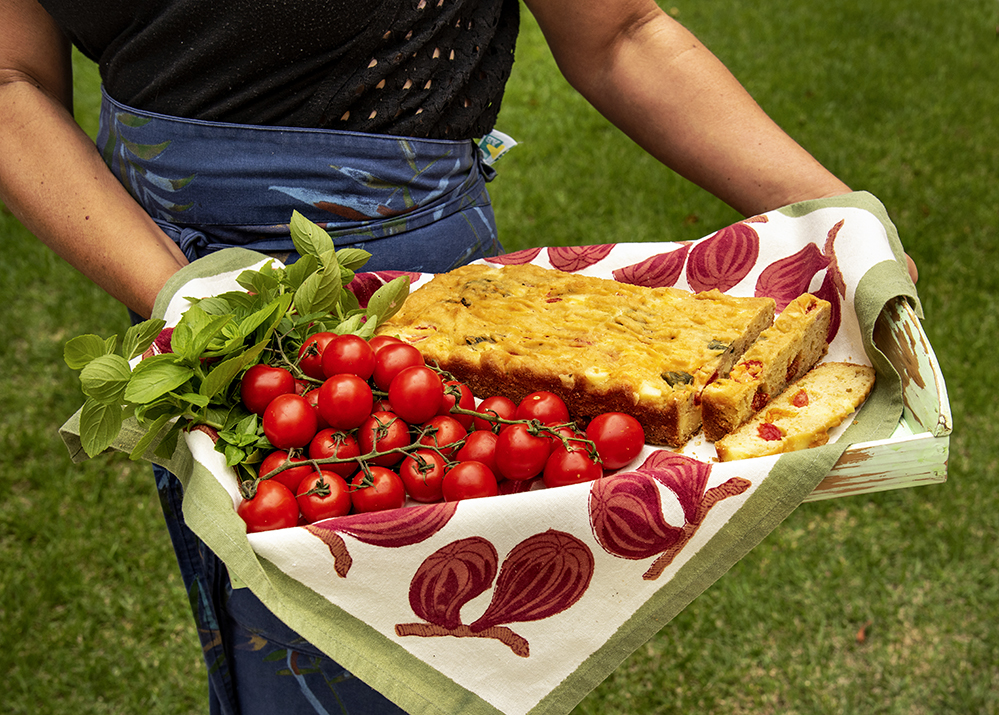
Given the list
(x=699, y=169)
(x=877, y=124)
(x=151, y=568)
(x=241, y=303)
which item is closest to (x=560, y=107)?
(x=877, y=124)

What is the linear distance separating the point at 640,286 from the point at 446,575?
0.92 meters

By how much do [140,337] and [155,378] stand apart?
5.3 inches

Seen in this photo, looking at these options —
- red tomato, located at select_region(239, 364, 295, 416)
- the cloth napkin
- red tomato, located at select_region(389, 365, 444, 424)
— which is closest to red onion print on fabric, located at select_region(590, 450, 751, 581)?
the cloth napkin

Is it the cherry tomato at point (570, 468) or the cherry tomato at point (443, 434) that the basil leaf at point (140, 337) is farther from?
the cherry tomato at point (570, 468)

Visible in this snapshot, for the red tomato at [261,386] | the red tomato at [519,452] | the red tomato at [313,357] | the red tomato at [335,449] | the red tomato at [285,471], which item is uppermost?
the red tomato at [261,386]

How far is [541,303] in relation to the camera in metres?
1.88

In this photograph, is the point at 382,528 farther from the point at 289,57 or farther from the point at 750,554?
the point at 750,554

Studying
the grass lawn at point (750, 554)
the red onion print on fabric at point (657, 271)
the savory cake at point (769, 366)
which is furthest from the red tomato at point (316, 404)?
the grass lawn at point (750, 554)

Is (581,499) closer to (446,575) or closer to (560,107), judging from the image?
(446,575)

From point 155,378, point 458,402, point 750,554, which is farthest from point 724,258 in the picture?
point 750,554

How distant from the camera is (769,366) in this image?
5.28 feet

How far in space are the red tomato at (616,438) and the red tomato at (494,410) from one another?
0.55 ft

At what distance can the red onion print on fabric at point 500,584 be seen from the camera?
125 cm

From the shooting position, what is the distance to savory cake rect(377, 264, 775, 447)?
1.61m
